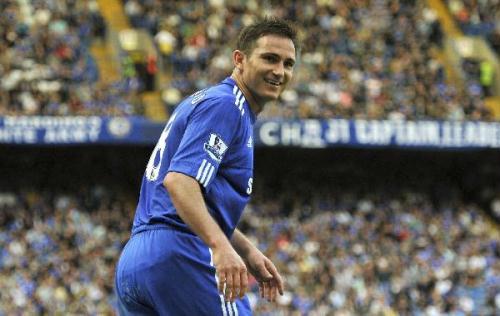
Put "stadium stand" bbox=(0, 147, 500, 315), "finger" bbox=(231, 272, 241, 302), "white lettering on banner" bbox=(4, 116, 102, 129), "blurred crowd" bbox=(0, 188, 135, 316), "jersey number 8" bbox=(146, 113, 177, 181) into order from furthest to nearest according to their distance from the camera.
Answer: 1. "white lettering on banner" bbox=(4, 116, 102, 129)
2. "stadium stand" bbox=(0, 147, 500, 315)
3. "blurred crowd" bbox=(0, 188, 135, 316)
4. "jersey number 8" bbox=(146, 113, 177, 181)
5. "finger" bbox=(231, 272, 241, 302)

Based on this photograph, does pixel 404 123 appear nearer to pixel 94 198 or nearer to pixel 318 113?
pixel 318 113

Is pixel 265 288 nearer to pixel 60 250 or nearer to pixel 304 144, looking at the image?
pixel 60 250

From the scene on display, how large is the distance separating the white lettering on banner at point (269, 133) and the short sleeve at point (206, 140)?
16.3 meters

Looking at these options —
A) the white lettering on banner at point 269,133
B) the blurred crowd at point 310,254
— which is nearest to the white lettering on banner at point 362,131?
the blurred crowd at point 310,254

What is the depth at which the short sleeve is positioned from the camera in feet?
13.5

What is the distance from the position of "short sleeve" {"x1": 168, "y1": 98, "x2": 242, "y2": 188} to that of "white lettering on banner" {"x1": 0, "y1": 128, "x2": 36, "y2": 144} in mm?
16239

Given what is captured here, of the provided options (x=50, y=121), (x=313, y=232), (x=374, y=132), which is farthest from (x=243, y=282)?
(x=374, y=132)

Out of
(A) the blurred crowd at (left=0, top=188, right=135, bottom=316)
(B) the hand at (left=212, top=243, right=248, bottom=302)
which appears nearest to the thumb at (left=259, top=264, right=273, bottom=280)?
(B) the hand at (left=212, top=243, right=248, bottom=302)

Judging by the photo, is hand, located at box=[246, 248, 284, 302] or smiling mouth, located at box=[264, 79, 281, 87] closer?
smiling mouth, located at box=[264, 79, 281, 87]

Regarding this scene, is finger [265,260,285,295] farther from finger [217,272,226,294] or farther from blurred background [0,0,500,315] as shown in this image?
blurred background [0,0,500,315]

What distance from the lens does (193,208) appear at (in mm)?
4031

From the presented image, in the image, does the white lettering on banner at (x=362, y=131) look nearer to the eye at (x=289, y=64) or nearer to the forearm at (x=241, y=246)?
the forearm at (x=241, y=246)

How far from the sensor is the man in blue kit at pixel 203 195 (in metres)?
4.06

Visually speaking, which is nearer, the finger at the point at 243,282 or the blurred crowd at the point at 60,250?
the finger at the point at 243,282
